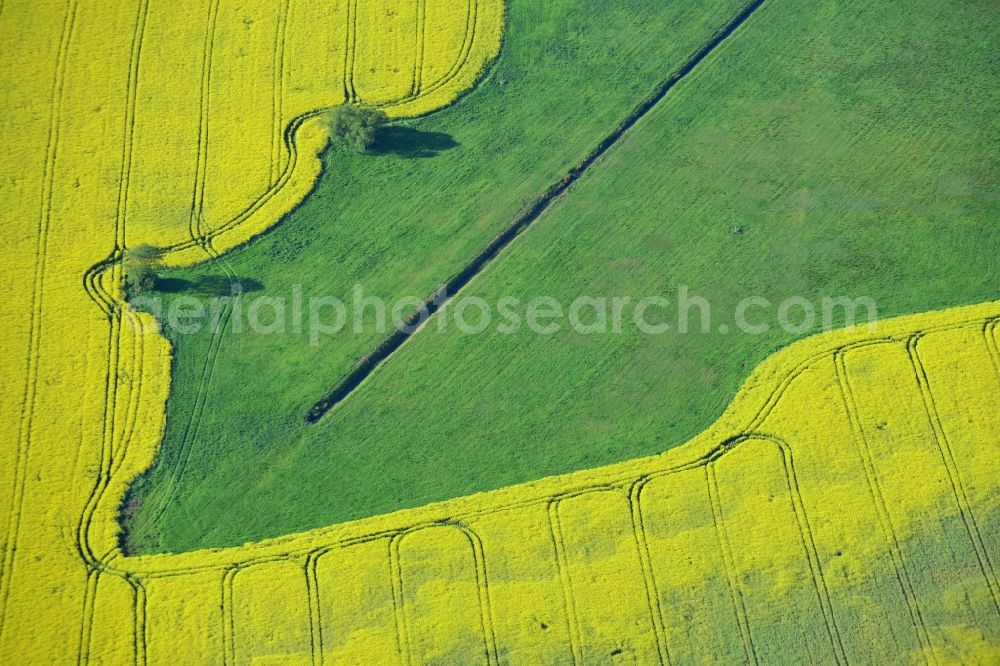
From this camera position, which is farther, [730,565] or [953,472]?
[953,472]

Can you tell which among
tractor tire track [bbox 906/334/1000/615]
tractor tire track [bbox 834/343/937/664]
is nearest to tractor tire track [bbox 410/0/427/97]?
tractor tire track [bbox 834/343/937/664]

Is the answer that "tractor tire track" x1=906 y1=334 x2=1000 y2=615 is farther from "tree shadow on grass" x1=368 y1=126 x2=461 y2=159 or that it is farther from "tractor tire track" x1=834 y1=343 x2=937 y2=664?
"tree shadow on grass" x1=368 y1=126 x2=461 y2=159

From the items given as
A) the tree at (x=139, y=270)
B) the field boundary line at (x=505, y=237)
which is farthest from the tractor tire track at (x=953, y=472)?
the tree at (x=139, y=270)

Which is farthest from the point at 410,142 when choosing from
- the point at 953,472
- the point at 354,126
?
the point at 953,472

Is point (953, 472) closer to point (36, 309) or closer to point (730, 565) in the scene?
point (730, 565)

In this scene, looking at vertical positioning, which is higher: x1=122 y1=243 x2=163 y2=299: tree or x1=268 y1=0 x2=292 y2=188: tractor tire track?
x1=268 y1=0 x2=292 y2=188: tractor tire track

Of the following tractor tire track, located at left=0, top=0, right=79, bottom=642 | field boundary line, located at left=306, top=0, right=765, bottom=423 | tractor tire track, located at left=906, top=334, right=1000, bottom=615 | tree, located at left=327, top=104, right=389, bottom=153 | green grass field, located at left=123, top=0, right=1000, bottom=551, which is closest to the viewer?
tractor tire track, located at left=906, top=334, right=1000, bottom=615

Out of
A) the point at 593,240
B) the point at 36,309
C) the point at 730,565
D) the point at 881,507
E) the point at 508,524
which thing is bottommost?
the point at 730,565
